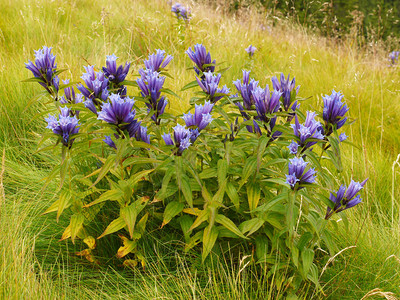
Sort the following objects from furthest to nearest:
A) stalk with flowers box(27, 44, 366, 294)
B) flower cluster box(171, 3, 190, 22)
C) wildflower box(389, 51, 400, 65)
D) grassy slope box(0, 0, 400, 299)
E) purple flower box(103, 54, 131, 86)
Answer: wildflower box(389, 51, 400, 65), flower cluster box(171, 3, 190, 22), grassy slope box(0, 0, 400, 299), purple flower box(103, 54, 131, 86), stalk with flowers box(27, 44, 366, 294)

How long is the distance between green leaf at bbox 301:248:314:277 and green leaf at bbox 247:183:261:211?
284mm

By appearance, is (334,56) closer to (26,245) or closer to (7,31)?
(7,31)

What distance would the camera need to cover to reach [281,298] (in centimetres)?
187

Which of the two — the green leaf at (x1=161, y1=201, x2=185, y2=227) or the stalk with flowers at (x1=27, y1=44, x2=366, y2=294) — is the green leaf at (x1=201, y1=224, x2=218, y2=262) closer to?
the stalk with flowers at (x1=27, y1=44, x2=366, y2=294)

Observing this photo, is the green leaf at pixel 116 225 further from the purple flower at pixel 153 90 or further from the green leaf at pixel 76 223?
the purple flower at pixel 153 90

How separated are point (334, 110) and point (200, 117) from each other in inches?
20.6

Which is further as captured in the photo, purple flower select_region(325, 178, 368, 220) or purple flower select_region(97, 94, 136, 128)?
purple flower select_region(325, 178, 368, 220)

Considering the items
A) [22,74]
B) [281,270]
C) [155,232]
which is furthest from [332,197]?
[22,74]

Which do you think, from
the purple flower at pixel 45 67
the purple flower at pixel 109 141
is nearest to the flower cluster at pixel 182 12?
the purple flower at pixel 45 67

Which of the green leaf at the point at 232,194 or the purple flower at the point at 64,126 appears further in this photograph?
the green leaf at the point at 232,194

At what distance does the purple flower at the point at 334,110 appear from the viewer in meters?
1.48

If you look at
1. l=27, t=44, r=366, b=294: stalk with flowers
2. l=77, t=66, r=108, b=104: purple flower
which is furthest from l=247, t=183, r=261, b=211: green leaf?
l=77, t=66, r=108, b=104: purple flower

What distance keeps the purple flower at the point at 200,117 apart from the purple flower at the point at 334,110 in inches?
17.8

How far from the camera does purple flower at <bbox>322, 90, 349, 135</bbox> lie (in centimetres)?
148
